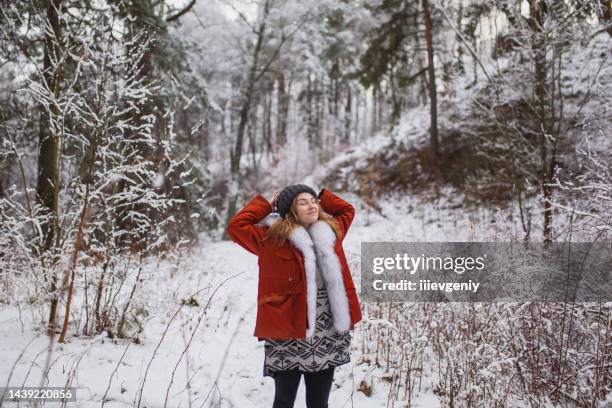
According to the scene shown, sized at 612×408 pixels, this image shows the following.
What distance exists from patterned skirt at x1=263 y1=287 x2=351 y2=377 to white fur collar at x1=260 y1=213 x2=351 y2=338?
0.28 ft

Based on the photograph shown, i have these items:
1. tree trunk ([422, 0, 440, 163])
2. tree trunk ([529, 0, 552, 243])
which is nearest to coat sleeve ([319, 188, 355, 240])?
tree trunk ([529, 0, 552, 243])

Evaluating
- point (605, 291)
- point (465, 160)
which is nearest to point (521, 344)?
point (605, 291)

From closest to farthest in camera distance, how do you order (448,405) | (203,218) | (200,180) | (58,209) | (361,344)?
(448,405)
(58,209)
(361,344)
(200,180)
(203,218)

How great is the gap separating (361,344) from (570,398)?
1952mm

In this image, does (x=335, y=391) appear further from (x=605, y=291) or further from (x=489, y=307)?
(x=605, y=291)

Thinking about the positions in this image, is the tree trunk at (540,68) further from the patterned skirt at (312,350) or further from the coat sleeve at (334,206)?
the patterned skirt at (312,350)

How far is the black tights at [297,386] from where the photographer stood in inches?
89.0

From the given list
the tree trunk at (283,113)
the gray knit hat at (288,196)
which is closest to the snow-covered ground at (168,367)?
the gray knit hat at (288,196)

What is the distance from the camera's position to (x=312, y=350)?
2.26m

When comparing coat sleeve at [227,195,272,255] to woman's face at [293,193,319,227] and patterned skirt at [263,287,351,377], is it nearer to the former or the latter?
woman's face at [293,193,319,227]

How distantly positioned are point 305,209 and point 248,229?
1.31 ft

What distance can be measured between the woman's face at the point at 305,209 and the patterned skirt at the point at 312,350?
1.74ft

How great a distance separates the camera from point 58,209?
11.8 ft

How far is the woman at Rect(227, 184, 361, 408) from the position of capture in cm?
222
